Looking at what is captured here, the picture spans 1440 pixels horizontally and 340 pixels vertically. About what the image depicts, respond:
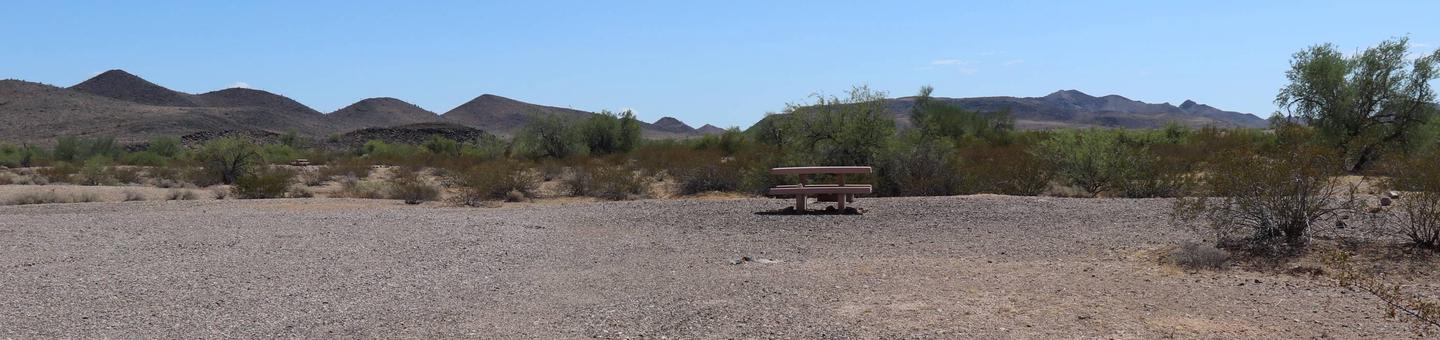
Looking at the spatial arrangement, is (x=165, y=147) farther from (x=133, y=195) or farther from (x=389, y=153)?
(x=133, y=195)

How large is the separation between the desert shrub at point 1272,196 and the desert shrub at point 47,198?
69.7 ft

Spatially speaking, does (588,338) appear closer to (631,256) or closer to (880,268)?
(880,268)

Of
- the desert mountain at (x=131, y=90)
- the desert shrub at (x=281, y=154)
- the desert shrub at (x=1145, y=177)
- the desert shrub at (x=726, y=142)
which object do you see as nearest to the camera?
the desert shrub at (x=1145, y=177)

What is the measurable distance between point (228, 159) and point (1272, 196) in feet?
97.2

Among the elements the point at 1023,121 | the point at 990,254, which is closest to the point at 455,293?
the point at 990,254

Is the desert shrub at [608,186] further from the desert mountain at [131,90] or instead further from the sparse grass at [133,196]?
the desert mountain at [131,90]

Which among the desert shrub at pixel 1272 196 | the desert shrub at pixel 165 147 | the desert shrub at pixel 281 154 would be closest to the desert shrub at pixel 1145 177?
the desert shrub at pixel 1272 196

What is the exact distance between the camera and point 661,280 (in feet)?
29.7

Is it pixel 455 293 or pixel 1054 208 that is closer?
pixel 455 293

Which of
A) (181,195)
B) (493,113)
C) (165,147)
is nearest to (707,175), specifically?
(181,195)

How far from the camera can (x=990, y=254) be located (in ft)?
34.7

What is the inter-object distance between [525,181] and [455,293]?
15463mm

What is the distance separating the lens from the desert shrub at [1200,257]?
9.12 m

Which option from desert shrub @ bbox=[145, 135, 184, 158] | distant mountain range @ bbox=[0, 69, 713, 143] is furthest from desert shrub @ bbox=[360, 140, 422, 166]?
desert shrub @ bbox=[145, 135, 184, 158]
